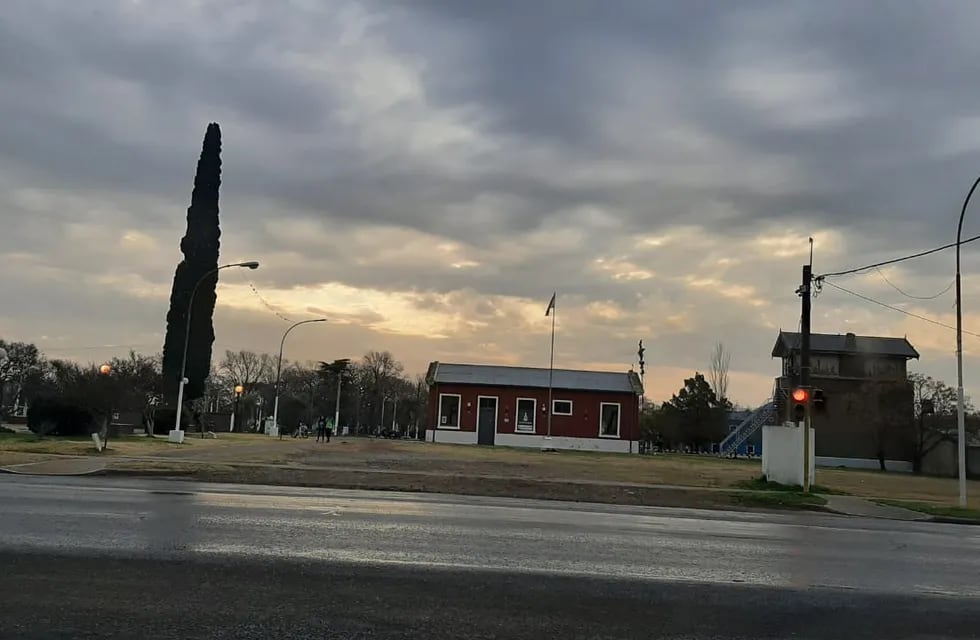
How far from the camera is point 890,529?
16.2 metres

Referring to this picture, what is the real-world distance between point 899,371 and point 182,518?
5948 cm

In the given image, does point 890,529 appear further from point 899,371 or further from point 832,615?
point 899,371

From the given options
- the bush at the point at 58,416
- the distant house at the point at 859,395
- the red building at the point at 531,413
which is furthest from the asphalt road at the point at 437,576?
the red building at the point at 531,413

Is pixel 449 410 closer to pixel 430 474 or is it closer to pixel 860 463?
pixel 860 463

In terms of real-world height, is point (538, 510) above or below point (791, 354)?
below

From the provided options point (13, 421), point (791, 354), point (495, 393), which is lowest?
point (13, 421)

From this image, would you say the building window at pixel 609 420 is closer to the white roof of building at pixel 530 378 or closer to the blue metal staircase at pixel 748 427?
the white roof of building at pixel 530 378

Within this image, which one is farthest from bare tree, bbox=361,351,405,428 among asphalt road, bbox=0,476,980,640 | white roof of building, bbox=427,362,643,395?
asphalt road, bbox=0,476,980,640

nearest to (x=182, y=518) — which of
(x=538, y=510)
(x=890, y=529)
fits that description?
(x=538, y=510)

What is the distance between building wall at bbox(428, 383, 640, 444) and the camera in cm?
6081

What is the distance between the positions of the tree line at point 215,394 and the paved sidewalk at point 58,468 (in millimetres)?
13626

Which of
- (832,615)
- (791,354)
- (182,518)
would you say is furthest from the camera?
(791,354)

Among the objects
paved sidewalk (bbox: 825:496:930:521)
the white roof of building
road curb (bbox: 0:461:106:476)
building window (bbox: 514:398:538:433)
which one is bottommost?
road curb (bbox: 0:461:106:476)

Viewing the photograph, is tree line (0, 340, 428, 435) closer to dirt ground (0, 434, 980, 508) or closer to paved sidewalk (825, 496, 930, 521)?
dirt ground (0, 434, 980, 508)
